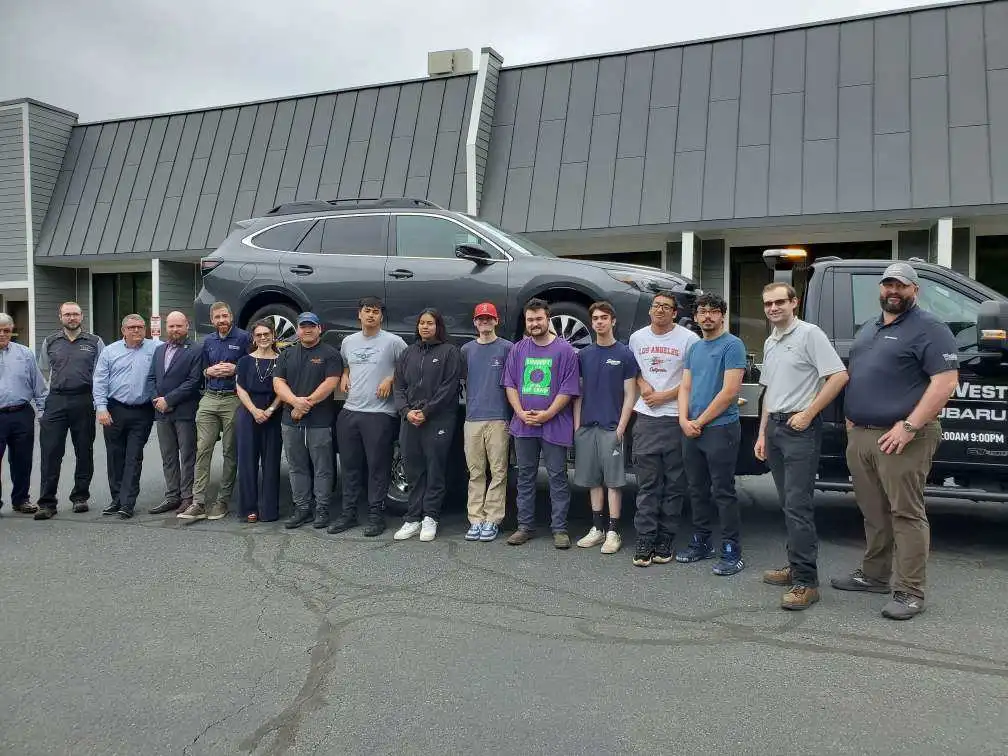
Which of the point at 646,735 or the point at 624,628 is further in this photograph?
the point at 624,628

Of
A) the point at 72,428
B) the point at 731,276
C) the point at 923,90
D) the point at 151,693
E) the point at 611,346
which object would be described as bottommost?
the point at 151,693

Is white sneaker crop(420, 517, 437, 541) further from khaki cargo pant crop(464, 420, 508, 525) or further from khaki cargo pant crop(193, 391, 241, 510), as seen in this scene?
khaki cargo pant crop(193, 391, 241, 510)

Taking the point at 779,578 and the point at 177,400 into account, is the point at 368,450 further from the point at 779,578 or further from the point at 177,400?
the point at 779,578

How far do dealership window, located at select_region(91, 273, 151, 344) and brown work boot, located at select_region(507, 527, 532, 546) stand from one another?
17325 mm

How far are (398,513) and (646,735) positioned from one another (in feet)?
14.1

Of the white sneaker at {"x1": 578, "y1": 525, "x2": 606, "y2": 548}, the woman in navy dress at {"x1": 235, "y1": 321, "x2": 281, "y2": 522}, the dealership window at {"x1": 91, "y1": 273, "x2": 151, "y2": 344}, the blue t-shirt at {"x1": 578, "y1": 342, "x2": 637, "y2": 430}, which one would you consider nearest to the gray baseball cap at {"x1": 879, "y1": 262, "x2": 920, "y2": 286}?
the blue t-shirt at {"x1": 578, "y1": 342, "x2": 637, "y2": 430}

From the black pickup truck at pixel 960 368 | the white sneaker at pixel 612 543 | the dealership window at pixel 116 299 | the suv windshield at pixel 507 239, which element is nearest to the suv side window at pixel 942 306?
the black pickup truck at pixel 960 368

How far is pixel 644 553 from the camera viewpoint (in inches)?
225

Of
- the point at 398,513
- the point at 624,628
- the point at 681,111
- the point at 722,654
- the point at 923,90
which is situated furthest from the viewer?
the point at 681,111

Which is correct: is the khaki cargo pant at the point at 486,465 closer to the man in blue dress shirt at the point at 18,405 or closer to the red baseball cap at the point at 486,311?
the red baseball cap at the point at 486,311

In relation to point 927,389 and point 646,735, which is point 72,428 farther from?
point 927,389

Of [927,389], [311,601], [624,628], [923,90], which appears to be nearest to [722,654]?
[624,628]

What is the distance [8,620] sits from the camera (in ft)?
15.2

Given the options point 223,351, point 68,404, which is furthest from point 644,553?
point 68,404
